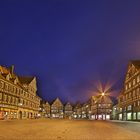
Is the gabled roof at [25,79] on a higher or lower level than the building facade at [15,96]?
higher

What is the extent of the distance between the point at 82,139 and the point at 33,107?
10877 cm

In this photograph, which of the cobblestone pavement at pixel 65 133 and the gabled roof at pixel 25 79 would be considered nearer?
the cobblestone pavement at pixel 65 133

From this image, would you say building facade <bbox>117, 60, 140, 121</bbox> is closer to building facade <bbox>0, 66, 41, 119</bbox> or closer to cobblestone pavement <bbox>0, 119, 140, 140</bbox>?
building facade <bbox>0, 66, 41, 119</bbox>

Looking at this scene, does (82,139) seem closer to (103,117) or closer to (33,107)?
(33,107)

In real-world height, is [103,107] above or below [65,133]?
below

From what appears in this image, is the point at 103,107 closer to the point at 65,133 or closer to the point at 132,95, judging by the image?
the point at 132,95

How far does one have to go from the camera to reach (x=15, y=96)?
3701 inches

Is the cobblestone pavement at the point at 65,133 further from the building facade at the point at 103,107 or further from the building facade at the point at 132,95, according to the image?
the building facade at the point at 103,107

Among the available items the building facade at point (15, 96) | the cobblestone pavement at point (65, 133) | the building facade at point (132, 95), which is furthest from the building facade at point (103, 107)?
the cobblestone pavement at point (65, 133)

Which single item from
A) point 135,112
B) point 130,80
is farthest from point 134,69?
point 135,112

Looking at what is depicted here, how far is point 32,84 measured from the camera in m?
119

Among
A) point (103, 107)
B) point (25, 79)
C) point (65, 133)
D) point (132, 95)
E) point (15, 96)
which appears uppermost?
point (25, 79)

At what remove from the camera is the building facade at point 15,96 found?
8206 centimetres

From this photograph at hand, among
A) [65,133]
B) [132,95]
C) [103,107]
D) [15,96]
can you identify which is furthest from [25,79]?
[65,133]
